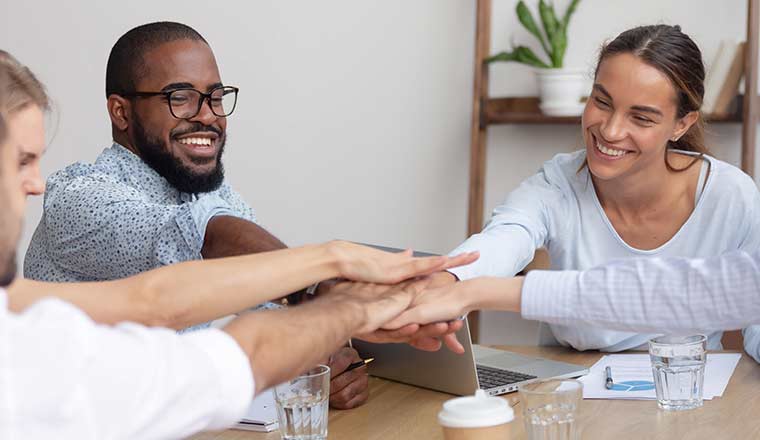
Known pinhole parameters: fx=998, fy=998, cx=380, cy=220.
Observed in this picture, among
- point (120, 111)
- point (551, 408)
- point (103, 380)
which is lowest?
point (551, 408)

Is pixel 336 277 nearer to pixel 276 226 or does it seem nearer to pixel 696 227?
pixel 696 227

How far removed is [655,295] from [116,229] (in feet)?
3.49

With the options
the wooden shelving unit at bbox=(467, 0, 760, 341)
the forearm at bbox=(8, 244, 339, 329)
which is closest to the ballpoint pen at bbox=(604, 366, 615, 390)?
the forearm at bbox=(8, 244, 339, 329)

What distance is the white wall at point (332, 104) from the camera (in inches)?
146

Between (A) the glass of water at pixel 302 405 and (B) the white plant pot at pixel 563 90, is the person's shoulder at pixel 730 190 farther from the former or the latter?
(A) the glass of water at pixel 302 405

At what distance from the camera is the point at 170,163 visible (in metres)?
2.26

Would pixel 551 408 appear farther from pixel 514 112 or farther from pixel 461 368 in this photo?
pixel 514 112

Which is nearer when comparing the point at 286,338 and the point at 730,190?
the point at 286,338

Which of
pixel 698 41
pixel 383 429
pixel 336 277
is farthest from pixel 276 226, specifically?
pixel 383 429

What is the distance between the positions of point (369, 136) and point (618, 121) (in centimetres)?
162

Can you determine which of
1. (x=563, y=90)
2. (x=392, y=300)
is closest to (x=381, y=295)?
(x=392, y=300)

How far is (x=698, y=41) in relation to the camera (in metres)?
3.29

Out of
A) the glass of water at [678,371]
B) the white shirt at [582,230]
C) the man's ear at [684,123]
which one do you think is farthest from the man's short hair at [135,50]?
the glass of water at [678,371]

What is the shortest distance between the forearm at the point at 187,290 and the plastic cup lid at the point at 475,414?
1.71ft
